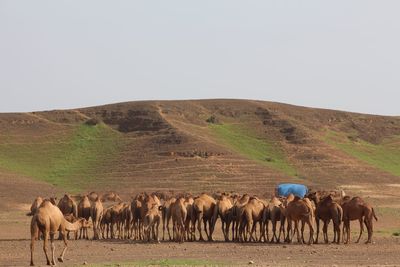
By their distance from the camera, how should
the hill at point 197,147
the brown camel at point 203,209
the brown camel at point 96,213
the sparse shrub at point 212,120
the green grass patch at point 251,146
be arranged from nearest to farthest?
1. the brown camel at point 203,209
2. the brown camel at point 96,213
3. the hill at point 197,147
4. the green grass patch at point 251,146
5. the sparse shrub at point 212,120

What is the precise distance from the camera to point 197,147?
7969 cm

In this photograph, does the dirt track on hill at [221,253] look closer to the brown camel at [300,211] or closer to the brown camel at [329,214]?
the brown camel at [300,211]

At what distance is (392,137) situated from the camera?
10238 cm

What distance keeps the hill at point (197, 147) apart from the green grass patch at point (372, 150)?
7.1 inches

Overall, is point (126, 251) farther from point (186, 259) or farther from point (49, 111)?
point (49, 111)

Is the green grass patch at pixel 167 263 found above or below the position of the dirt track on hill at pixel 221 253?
above

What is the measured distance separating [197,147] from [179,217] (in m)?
48.3

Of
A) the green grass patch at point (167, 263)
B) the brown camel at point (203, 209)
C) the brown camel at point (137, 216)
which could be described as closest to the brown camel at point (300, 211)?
the brown camel at point (203, 209)

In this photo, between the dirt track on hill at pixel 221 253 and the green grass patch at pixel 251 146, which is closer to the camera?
the dirt track on hill at pixel 221 253

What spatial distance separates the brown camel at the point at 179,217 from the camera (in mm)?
31188

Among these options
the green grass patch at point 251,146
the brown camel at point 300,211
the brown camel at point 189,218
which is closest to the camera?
the brown camel at point 300,211

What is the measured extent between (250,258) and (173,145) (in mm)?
56680

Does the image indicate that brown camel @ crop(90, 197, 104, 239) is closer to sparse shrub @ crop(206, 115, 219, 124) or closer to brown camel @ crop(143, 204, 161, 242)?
brown camel @ crop(143, 204, 161, 242)

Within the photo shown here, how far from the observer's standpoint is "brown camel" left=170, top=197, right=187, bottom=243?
102 feet
